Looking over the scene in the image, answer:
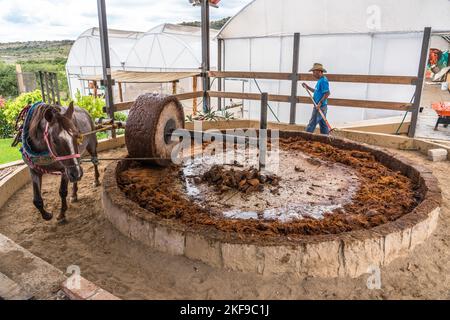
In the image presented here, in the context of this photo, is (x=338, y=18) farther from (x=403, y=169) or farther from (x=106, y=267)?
(x=106, y=267)

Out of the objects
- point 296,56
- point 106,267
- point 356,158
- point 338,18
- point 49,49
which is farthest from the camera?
point 49,49

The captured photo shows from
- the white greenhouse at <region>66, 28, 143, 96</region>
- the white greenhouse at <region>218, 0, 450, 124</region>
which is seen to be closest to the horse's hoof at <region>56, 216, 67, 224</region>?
the white greenhouse at <region>218, 0, 450, 124</region>

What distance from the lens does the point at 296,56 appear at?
693 cm

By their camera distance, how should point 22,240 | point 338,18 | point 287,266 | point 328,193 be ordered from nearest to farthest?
point 287,266
point 22,240
point 328,193
point 338,18

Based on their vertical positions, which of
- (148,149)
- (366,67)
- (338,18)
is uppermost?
(338,18)

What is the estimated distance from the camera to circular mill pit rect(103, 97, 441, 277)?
2.53m

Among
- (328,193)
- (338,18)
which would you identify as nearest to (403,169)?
(328,193)

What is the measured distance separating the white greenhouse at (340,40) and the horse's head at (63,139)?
764 centimetres

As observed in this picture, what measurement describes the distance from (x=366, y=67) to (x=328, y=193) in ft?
22.4

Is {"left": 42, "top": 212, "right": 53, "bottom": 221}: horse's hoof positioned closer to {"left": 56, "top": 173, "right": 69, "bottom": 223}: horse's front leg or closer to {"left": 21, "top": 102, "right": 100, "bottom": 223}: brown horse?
{"left": 21, "top": 102, "right": 100, "bottom": 223}: brown horse

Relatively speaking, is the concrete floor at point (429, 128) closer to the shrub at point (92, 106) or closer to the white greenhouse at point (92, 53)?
the shrub at point (92, 106)

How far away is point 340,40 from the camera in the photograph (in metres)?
9.24

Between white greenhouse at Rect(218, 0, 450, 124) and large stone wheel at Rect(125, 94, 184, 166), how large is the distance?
243 inches
